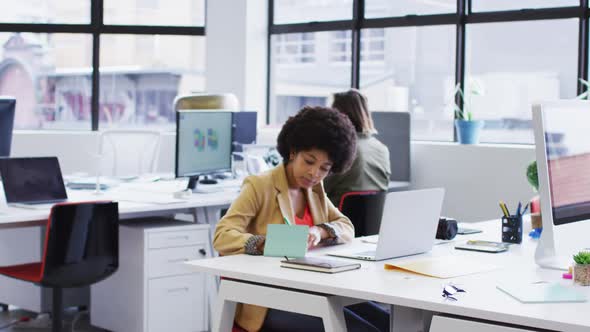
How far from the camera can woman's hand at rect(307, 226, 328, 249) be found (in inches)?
108

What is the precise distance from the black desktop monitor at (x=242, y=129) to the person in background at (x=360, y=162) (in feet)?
2.66

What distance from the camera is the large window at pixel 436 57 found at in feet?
A: 19.3

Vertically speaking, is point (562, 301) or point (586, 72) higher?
point (586, 72)

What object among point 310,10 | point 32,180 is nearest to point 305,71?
point 310,10

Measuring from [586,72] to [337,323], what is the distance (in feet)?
13.2

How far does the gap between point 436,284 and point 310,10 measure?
16.6 feet

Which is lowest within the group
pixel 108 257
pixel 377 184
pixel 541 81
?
pixel 108 257

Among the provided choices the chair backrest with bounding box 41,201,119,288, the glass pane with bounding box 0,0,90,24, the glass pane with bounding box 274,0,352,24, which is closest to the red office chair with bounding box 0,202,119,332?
the chair backrest with bounding box 41,201,119,288

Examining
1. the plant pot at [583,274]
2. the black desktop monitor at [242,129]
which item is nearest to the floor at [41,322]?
the black desktop monitor at [242,129]

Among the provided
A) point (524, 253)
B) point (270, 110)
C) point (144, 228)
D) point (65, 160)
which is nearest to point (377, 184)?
point (144, 228)

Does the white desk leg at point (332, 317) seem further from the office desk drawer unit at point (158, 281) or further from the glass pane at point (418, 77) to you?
the glass pane at point (418, 77)

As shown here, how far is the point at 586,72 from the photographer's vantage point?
5.70 meters

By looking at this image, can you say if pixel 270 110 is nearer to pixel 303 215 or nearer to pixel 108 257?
pixel 108 257

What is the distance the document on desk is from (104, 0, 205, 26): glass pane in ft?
17.3
